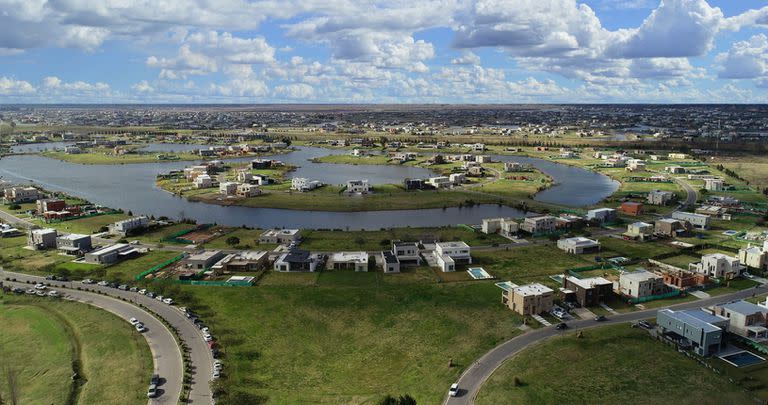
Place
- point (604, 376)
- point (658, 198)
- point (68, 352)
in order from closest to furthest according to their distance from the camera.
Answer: point (604, 376)
point (68, 352)
point (658, 198)

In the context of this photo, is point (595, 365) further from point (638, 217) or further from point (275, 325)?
point (638, 217)

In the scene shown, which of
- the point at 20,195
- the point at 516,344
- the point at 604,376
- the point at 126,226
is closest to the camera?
the point at 604,376

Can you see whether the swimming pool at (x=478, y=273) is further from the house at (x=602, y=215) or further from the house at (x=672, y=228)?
the house at (x=672, y=228)

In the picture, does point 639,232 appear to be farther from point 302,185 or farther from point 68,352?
point 68,352

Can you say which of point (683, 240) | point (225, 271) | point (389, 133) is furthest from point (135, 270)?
point (389, 133)

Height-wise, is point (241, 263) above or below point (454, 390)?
above

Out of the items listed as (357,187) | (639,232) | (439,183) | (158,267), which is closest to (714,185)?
(639,232)
